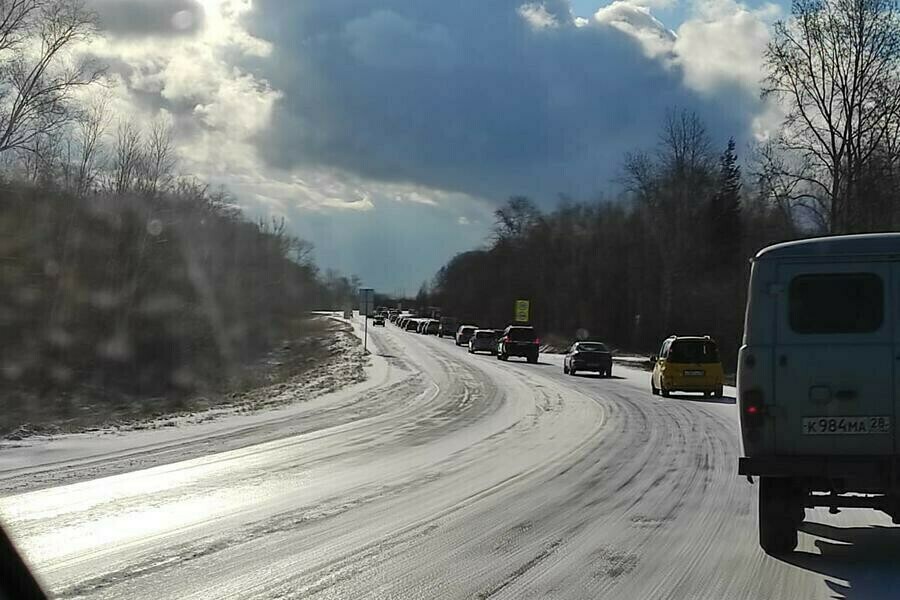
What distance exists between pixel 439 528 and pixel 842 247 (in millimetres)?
4526

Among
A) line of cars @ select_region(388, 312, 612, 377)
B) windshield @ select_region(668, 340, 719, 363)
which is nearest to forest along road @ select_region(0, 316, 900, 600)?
windshield @ select_region(668, 340, 719, 363)

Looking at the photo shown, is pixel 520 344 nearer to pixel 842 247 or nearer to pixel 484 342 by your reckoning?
pixel 484 342

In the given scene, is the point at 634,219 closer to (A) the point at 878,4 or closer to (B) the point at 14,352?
(A) the point at 878,4

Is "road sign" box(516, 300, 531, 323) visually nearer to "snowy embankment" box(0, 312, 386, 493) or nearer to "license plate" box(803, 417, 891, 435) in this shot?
"snowy embankment" box(0, 312, 386, 493)

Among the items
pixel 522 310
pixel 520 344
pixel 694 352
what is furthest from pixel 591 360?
pixel 522 310

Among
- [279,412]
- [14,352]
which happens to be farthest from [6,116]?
[279,412]

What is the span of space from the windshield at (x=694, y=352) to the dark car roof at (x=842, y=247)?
21724 millimetres

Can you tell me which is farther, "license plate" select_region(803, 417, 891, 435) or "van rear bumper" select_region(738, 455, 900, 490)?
"license plate" select_region(803, 417, 891, 435)

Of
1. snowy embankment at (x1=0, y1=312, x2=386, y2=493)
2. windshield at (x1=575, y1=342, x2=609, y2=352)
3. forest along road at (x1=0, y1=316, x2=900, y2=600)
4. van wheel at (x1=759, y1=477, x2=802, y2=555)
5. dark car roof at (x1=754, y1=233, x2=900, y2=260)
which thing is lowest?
snowy embankment at (x1=0, y1=312, x2=386, y2=493)

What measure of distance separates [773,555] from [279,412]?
16333 millimetres

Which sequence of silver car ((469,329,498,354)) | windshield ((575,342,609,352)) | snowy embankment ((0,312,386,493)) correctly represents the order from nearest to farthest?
snowy embankment ((0,312,386,493)) < windshield ((575,342,609,352)) < silver car ((469,329,498,354))

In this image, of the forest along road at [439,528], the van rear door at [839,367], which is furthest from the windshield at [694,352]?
the van rear door at [839,367]

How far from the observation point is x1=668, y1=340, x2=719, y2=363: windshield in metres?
29.2

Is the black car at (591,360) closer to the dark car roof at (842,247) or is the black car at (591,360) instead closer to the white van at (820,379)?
the white van at (820,379)
